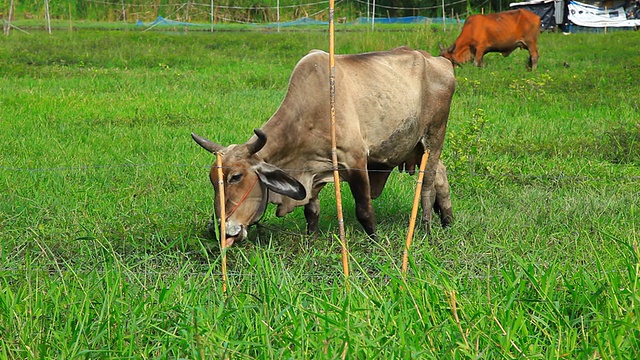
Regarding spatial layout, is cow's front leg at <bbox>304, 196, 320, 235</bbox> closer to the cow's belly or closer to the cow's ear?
the cow's belly

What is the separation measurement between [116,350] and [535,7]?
30399 millimetres

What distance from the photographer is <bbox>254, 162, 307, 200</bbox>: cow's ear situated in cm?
504

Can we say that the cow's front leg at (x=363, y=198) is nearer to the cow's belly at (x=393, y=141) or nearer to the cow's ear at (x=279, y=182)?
the cow's belly at (x=393, y=141)

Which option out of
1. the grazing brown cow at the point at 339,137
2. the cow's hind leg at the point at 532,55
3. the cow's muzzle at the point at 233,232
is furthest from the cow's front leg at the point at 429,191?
the cow's hind leg at the point at 532,55

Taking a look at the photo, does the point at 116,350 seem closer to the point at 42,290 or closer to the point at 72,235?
the point at 42,290

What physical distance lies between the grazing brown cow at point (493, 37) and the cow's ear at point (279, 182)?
40.2ft

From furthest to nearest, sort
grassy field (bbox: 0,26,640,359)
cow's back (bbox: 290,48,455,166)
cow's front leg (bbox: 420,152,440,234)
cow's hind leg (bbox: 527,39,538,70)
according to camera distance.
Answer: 1. cow's hind leg (bbox: 527,39,538,70)
2. cow's front leg (bbox: 420,152,440,234)
3. cow's back (bbox: 290,48,455,166)
4. grassy field (bbox: 0,26,640,359)

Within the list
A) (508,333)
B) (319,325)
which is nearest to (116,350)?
(319,325)

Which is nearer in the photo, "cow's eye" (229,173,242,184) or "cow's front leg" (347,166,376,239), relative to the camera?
"cow's eye" (229,173,242,184)

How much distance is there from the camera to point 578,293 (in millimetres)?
3619

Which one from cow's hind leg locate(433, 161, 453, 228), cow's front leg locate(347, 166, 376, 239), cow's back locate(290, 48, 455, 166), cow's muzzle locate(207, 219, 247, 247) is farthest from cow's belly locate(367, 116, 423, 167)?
cow's muzzle locate(207, 219, 247, 247)

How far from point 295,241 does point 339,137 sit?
74 cm

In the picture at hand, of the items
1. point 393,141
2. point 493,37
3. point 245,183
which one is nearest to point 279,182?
point 245,183

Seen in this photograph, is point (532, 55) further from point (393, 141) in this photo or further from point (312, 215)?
point (312, 215)
